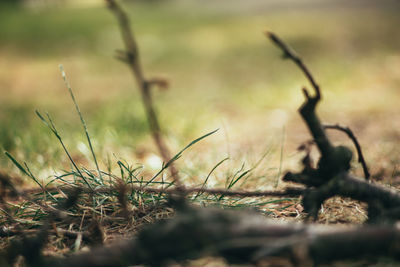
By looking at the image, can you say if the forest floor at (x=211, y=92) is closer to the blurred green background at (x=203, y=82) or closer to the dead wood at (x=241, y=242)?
the blurred green background at (x=203, y=82)

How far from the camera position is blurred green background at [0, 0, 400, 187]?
2.49 m

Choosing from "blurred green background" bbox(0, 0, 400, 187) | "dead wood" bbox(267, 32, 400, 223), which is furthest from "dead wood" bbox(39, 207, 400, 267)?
"blurred green background" bbox(0, 0, 400, 187)

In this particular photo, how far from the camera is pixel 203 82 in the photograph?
4.80m

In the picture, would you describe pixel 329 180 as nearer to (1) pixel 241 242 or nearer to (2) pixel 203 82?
(1) pixel 241 242

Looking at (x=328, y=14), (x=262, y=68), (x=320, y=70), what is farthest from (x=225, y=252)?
(x=328, y=14)

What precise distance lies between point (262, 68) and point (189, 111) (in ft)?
6.64

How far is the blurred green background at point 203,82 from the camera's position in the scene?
2492 millimetres

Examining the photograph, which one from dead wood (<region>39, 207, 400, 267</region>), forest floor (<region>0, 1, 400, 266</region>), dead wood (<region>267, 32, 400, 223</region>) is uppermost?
forest floor (<region>0, 1, 400, 266</region>)

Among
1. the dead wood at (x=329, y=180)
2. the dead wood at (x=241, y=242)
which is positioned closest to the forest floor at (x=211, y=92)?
the dead wood at (x=329, y=180)

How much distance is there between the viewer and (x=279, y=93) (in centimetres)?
389

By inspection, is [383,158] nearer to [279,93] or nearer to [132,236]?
[132,236]

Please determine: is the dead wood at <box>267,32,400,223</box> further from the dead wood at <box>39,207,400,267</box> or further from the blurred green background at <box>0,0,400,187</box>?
the blurred green background at <box>0,0,400,187</box>

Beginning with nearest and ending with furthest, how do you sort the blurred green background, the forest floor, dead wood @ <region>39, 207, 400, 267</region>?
dead wood @ <region>39, 207, 400, 267</region>
the forest floor
the blurred green background

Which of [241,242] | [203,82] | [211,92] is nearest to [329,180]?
[241,242]
